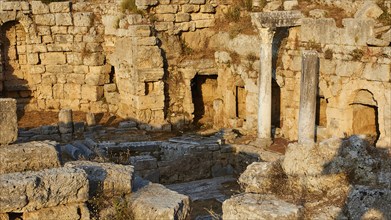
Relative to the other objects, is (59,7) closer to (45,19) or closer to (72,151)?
(45,19)

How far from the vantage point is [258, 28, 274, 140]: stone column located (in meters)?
16.9

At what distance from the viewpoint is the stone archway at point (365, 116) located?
15.8m

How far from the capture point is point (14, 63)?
21.2m

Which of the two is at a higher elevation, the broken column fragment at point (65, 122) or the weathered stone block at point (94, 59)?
the weathered stone block at point (94, 59)

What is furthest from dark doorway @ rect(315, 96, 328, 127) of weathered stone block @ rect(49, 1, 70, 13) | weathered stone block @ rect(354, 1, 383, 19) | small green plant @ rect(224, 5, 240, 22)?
weathered stone block @ rect(49, 1, 70, 13)

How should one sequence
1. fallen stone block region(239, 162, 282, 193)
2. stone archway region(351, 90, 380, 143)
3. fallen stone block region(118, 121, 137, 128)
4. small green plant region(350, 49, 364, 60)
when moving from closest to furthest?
fallen stone block region(239, 162, 282, 193) < small green plant region(350, 49, 364, 60) < stone archway region(351, 90, 380, 143) < fallen stone block region(118, 121, 137, 128)

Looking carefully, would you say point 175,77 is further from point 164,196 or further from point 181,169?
point 164,196

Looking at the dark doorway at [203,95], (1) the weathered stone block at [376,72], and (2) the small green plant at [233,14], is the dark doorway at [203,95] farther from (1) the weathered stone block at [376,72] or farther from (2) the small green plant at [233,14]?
(1) the weathered stone block at [376,72]

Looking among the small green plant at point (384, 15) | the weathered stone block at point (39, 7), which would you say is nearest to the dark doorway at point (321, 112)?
the small green plant at point (384, 15)

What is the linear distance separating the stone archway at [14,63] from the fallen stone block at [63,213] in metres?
15.3

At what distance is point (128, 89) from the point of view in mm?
20047

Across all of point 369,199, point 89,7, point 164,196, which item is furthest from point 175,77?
point 369,199

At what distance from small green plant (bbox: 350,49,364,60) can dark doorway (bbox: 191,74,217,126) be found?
6.50 m

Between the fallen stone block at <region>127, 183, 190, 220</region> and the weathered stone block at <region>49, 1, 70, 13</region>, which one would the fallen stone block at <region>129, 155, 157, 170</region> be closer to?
the fallen stone block at <region>127, 183, 190, 220</region>
